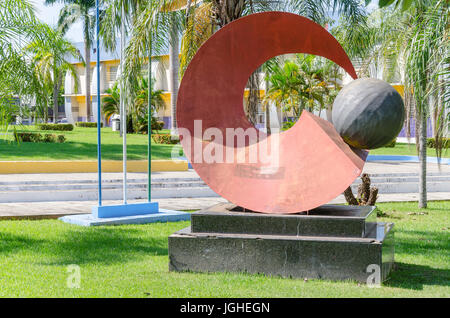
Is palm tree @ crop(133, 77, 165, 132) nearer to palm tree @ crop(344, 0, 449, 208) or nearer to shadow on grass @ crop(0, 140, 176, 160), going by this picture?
shadow on grass @ crop(0, 140, 176, 160)

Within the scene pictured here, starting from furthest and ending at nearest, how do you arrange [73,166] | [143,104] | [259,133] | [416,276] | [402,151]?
[143,104] < [402,151] < [73,166] < [259,133] < [416,276]

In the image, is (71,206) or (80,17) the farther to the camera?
(80,17)

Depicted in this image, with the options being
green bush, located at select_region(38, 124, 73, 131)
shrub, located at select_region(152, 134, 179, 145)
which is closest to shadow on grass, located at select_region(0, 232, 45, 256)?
shrub, located at select_region(152, 134, 179, 145)

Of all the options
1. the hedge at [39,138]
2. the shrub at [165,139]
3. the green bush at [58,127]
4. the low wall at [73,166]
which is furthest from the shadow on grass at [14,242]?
the green bush at [58,127]

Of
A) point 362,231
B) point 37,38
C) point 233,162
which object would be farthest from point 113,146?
point 362,231

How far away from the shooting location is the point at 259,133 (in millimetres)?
7680

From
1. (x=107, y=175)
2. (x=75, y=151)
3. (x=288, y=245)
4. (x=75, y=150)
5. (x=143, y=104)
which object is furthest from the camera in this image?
(x=143, y=104)

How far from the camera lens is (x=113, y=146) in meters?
24.6

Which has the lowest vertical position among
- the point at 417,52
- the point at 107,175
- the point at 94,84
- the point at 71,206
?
the point at 71,206

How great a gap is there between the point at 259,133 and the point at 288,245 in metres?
1.92

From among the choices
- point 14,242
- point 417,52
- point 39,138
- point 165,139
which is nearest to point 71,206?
point 14,242

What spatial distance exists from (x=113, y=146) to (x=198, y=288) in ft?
63.6

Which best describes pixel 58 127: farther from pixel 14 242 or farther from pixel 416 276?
pixel 416 276

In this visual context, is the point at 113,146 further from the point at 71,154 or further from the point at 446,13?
the point at 446,13
